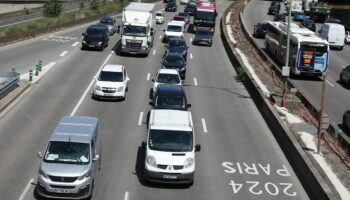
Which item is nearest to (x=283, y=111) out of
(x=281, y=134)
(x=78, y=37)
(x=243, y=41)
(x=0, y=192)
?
(x=281, y=134)

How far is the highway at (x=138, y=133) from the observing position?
1864 centimetres

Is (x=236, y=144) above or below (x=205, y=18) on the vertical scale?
below

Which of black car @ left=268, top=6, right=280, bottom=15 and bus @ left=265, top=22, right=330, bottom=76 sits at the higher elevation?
bus @ left=265, top=22, right=330, bottom=76

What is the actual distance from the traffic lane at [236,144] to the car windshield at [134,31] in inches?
364

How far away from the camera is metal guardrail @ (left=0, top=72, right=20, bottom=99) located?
29.3 meters

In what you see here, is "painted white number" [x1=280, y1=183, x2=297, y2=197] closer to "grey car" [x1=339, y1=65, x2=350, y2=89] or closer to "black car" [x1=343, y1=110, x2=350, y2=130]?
"black car" [x1=343, y1=110, x2=350, y2=130]

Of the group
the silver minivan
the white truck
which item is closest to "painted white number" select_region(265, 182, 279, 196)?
the silver minivan

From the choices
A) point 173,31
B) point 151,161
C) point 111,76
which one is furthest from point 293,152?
point 173,31

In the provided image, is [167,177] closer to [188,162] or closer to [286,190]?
[188,162]

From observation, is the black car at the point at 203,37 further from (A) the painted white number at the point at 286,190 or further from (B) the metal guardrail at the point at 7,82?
(A) the painted white number at the point at 286,190

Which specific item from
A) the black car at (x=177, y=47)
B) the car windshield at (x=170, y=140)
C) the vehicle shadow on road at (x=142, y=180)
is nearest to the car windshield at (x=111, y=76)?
the vehicle shadow on road at (x=142, y=180)

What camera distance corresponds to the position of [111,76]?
102 feet

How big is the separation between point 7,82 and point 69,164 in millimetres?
15304

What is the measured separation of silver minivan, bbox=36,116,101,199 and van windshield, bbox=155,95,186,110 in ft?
25.4
